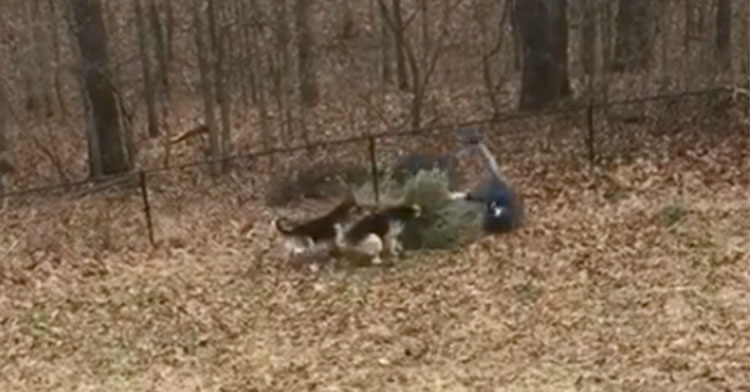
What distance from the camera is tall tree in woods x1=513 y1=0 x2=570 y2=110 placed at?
13.5 m

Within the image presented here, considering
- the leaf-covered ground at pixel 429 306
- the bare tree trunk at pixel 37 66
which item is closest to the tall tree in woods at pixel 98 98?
the leaf-covered ground at pixel 429 306

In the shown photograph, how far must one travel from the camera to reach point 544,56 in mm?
13594

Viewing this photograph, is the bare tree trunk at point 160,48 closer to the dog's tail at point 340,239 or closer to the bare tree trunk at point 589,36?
the bare tree trunk at point 589,36

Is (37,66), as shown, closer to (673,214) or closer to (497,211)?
(497,211)

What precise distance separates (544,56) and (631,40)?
1.16 metres

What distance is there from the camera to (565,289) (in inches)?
289

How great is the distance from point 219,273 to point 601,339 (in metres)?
3.42

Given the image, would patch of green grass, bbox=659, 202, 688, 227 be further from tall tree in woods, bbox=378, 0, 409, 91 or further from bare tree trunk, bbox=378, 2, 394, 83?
bare tree trunk, bbox=378, 2, 394, 83

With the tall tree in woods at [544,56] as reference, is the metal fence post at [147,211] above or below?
below

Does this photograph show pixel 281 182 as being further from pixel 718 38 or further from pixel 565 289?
pixel 718 38

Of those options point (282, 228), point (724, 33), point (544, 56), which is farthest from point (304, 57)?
point (282, 228)

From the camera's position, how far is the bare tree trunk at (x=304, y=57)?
53.3 feet

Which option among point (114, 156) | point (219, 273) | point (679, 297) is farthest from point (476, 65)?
point (679, 297)

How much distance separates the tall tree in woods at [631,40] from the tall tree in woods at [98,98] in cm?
664
